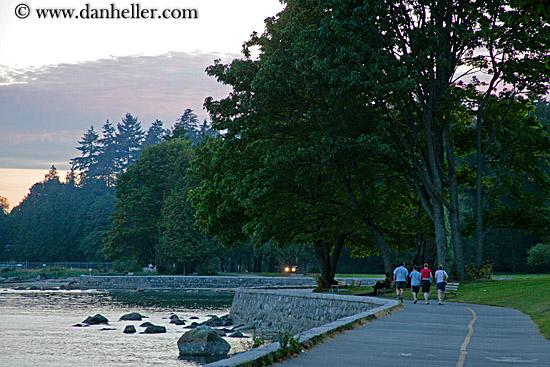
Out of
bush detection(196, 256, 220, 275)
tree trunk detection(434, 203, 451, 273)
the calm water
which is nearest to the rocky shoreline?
bush detection(196, 256, 220, 275)

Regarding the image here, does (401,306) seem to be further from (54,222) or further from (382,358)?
(54,222)

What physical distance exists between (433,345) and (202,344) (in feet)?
37.4

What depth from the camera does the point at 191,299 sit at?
56.4 meters

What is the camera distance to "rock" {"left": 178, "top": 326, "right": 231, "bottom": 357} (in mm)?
22391

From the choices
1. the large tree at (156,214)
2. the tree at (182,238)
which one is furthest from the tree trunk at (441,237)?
the large tree at (156,214)

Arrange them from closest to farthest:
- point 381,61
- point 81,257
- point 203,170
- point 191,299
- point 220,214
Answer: point 381,61
point 220,214
point 203,170
point 191,299
point 81,257

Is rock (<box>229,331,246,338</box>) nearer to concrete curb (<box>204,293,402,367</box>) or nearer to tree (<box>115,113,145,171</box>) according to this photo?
concrete curb (<box>204,293,402,367</box>)

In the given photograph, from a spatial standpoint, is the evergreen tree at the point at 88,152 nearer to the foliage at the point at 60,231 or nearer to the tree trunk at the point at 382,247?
the foliage at the point at 60,231

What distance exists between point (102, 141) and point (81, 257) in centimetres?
7774

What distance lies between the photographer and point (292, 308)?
30734 mm

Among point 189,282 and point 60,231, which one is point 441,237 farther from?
point 60,231

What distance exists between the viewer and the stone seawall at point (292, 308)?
2461cm

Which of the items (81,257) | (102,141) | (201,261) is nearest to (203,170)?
(201,261)

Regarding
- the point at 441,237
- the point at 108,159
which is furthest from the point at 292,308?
the point at 108,159
